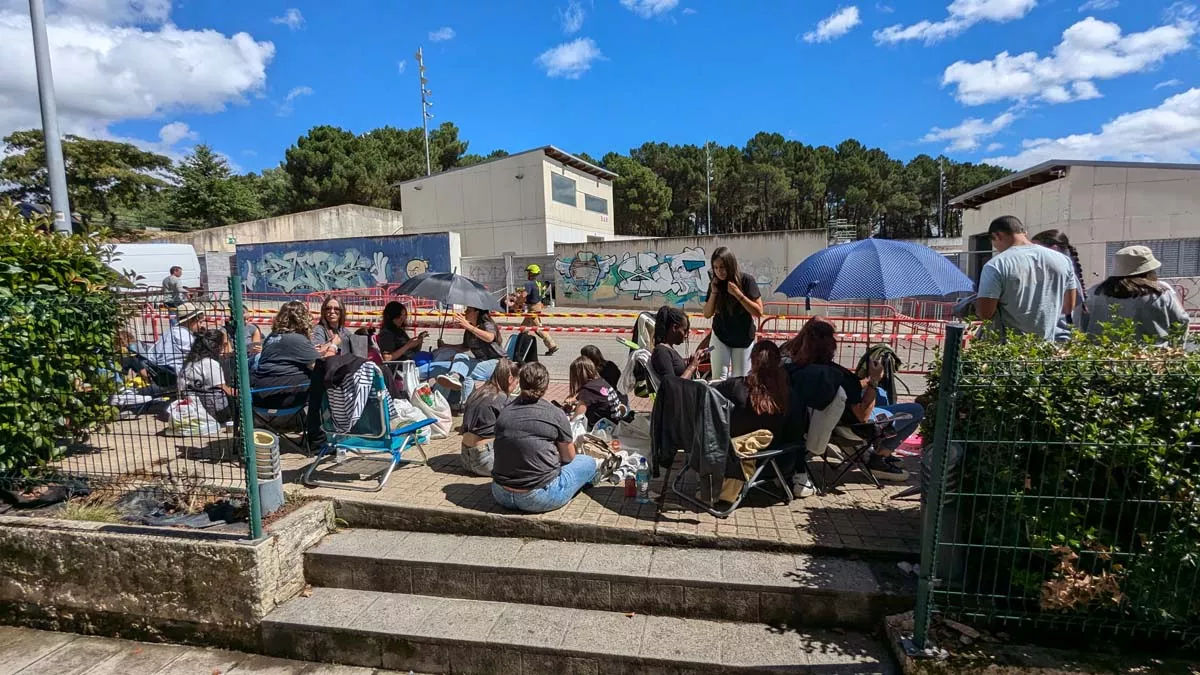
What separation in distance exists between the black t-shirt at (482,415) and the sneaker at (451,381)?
1.79m

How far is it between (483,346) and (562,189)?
77.6ft

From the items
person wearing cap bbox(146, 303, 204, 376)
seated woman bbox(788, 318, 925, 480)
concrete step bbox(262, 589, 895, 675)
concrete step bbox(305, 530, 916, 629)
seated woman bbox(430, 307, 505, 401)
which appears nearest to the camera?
concrete step bbox(262, 589, 895, 675)

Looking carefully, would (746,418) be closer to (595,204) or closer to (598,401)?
(598,401)

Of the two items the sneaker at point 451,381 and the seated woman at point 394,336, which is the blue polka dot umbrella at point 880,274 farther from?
the seated woman at point 394,336

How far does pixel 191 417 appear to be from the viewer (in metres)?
5.46

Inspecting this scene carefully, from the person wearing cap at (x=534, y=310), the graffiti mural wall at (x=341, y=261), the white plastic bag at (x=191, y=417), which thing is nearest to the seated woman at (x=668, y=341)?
the person wearing cap at (x=534, y=310)

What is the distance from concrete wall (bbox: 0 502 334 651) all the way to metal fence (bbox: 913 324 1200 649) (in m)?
3.51

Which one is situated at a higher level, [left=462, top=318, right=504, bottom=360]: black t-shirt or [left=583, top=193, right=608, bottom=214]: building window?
[left=583, top=193, right=608, bottom=214]: building window

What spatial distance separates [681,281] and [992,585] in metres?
19.9

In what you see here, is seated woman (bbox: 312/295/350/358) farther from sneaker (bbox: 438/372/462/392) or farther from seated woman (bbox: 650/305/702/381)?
seated woman (bbox: 650/305/702/381)

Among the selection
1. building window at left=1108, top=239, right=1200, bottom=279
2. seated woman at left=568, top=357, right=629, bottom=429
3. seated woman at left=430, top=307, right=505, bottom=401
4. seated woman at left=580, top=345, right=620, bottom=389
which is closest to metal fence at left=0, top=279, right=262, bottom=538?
seated woman at left=430, top=307, right=505, bottom=401

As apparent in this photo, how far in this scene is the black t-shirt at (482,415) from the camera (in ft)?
14.4

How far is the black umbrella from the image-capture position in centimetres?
632

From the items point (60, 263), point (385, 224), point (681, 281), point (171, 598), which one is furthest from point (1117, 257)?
point (385, 224)
